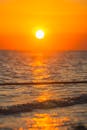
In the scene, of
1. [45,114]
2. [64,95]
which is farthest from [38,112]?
[64,95]

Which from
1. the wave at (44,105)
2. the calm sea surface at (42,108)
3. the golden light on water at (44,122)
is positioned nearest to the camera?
the golden light on water at (44,122)

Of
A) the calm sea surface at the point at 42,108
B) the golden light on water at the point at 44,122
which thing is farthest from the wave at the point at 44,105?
the golden light on water at the point at 44,122

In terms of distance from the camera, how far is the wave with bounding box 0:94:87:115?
20.0m

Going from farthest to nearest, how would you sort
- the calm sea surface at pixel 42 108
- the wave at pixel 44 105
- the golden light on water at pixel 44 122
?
the wave at pixel 44 105, the calm sea surface at pixel 42 108, the golden light on water at pixel 44 122

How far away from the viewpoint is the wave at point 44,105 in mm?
19953

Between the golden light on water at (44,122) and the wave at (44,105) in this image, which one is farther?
the wave at (44,105)

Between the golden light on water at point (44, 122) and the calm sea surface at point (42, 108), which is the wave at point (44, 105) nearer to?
the calm sea surface at point (42, 108)

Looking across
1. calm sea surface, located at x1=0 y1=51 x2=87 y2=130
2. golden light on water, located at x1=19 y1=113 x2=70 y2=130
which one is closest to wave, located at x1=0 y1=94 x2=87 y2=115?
calm sea surface, located at x1=0 y1=51 x2=87 y2=130

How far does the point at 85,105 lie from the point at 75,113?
8.95ft

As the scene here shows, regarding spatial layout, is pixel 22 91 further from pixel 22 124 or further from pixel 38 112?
pixel 22 124

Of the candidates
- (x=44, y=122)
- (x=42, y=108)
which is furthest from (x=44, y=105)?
(x=44, y=122)

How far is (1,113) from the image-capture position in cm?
1898

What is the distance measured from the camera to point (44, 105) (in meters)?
22.1

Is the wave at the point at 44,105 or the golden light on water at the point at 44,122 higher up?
the wave at the point at 44,105
